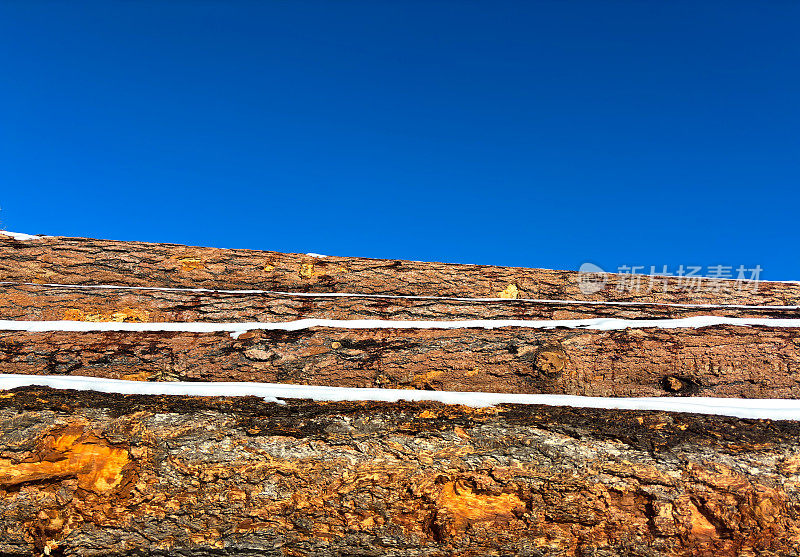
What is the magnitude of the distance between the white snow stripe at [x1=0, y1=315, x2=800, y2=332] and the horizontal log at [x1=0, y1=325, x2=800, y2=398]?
0.06 metres

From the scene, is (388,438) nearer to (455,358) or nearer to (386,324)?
(455,358)

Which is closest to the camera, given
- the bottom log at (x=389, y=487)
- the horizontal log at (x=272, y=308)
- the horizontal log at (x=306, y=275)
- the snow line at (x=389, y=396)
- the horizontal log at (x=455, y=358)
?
the bottom log at (x=389, y=487)

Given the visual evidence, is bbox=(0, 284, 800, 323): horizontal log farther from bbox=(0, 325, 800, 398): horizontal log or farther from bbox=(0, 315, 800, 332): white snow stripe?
bbox=(0, 325, 800, 398): horizontal log

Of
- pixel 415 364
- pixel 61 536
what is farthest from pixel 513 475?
pixel 61 536

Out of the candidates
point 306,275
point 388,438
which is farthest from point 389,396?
point 306,275

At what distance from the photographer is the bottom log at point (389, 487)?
215 cm

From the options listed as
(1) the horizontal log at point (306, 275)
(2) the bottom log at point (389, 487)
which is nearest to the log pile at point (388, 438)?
(2) the bottom log at point (389, 487)

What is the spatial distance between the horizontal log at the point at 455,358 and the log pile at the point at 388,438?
0.01 m

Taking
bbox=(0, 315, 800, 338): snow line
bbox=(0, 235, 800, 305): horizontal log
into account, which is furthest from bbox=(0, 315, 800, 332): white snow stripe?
bbox=(0, 235, 800, 305): horizontal log

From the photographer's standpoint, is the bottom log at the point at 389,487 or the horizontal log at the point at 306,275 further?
the horizontal log at the point at 306,275

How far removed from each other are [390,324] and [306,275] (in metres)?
1.04

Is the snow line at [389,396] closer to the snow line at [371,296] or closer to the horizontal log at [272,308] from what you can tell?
the horizontal log at [272,308]

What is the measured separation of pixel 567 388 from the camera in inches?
121

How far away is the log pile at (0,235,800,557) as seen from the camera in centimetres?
217
